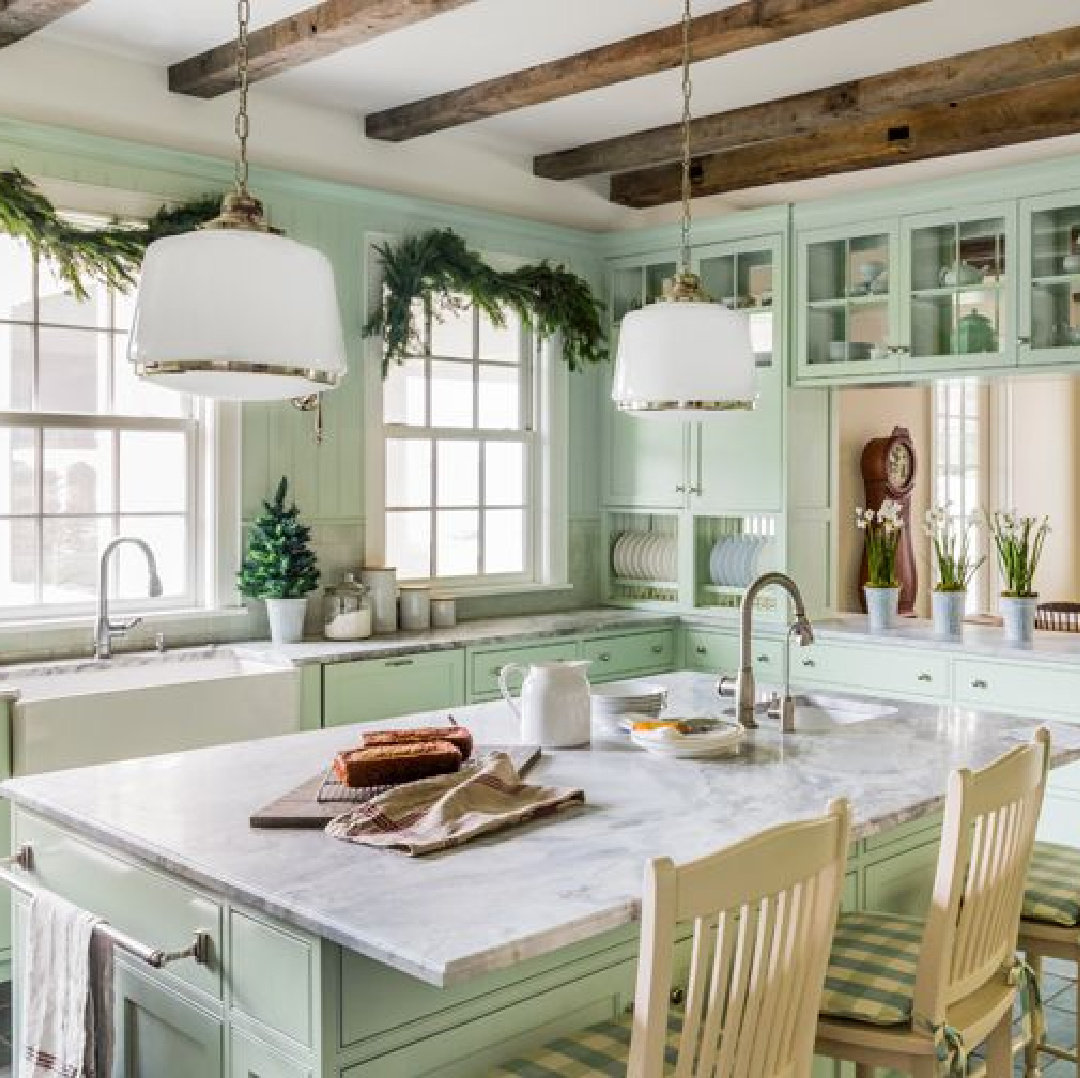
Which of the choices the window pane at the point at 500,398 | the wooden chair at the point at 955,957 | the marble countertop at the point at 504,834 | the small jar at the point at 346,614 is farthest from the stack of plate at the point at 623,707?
the window pane at the point at 500,398

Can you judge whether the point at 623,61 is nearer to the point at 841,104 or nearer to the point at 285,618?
the point at 841,104

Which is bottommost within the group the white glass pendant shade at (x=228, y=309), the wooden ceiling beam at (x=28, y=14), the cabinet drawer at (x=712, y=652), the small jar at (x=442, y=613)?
the cabinet drawer at (x=712, y=652)

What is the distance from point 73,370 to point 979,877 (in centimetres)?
354

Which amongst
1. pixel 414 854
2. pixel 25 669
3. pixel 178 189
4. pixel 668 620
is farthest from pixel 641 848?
pixel 668 620

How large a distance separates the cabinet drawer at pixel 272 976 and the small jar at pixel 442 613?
3.43 metres

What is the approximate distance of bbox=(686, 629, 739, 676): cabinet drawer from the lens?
577 cm

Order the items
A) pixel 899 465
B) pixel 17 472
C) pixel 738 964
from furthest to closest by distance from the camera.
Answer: pixel 899 465
pixel 17 472
pixel 738 964

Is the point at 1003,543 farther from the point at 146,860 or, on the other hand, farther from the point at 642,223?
the point at 146,860

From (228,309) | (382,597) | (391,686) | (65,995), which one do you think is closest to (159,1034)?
(65,995)

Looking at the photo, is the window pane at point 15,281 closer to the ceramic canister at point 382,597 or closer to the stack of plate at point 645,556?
the ceramic canister at point 382,597

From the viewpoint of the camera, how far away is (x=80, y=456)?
15.2 feet

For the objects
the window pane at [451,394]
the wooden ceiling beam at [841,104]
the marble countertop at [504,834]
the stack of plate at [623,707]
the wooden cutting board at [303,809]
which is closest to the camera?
the marble countertop at [504,834]

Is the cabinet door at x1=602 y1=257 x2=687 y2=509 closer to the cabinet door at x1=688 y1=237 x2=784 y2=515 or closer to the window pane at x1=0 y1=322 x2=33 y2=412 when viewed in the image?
the cabinet door at x1=688 y1=237 x2=784 y2=515

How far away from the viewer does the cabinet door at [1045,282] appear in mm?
4871
